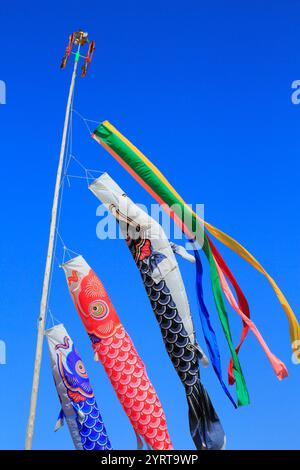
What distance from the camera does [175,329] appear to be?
1209cm

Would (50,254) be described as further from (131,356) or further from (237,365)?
(237,365)

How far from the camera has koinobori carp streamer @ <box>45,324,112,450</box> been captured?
40.3ft

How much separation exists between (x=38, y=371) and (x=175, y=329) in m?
2.24

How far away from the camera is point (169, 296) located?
40.1 feet

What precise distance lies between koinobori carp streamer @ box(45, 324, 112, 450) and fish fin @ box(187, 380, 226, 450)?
1.57m

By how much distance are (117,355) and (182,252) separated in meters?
2.02

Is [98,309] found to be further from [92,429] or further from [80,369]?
[92,429]

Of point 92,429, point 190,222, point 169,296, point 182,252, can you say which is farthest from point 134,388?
point 190,222

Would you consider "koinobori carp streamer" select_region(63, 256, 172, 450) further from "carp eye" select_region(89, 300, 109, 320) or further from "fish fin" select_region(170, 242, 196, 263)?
"fish fin" select_region(170, 242, 196, 263)

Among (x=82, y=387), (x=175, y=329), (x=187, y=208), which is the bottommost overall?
(x=82, y=387)

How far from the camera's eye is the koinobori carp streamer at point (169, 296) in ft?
38.3

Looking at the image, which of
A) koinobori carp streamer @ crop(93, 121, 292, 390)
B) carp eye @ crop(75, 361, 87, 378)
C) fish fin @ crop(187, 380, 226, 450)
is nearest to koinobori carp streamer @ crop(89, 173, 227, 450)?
fish fin @ crop(187, 380, 226, 450)
